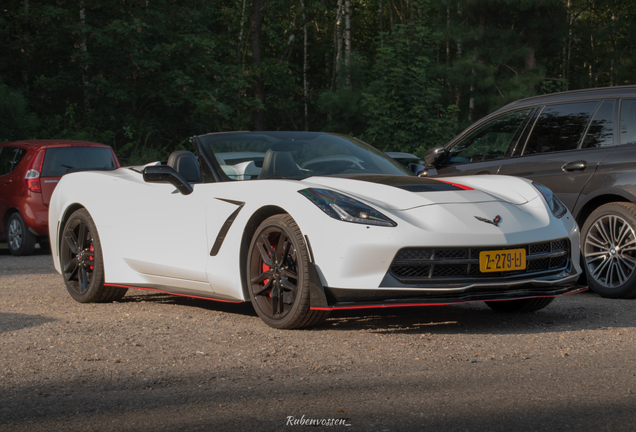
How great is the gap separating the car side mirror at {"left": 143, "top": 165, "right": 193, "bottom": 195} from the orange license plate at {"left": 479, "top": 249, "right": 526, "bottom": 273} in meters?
2.21

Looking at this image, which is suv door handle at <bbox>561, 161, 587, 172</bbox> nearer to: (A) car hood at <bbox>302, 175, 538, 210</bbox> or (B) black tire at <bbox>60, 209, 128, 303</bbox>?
(A) car hood at <bbox>302, 175, 538, 210</bbox>

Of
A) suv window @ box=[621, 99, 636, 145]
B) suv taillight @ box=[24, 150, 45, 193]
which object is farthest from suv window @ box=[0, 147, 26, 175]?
suv window @ box=[621, 99, 636, 145]

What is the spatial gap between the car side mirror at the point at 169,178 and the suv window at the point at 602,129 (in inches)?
140

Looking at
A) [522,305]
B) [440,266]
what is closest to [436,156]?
[522,305]

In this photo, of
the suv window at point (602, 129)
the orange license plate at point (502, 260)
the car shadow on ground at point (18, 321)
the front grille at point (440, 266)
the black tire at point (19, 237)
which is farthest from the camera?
the black tire at point (19, 237)

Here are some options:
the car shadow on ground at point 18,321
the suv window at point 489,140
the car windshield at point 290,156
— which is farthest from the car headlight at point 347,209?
the suv window at point 489,140

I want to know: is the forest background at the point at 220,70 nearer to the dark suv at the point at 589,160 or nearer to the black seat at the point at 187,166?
the black seat at the point at 187,166

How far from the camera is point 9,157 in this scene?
1234 centimetres

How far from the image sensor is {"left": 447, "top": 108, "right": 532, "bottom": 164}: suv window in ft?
24.7

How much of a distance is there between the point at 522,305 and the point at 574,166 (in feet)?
5.56

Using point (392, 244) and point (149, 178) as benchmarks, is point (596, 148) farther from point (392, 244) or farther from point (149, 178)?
point (149, 178)

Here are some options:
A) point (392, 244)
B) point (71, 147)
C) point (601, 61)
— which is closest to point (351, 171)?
point (392, 244)

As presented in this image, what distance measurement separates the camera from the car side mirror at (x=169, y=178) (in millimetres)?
5676

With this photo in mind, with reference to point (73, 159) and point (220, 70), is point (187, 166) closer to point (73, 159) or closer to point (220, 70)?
point (73, 159)
